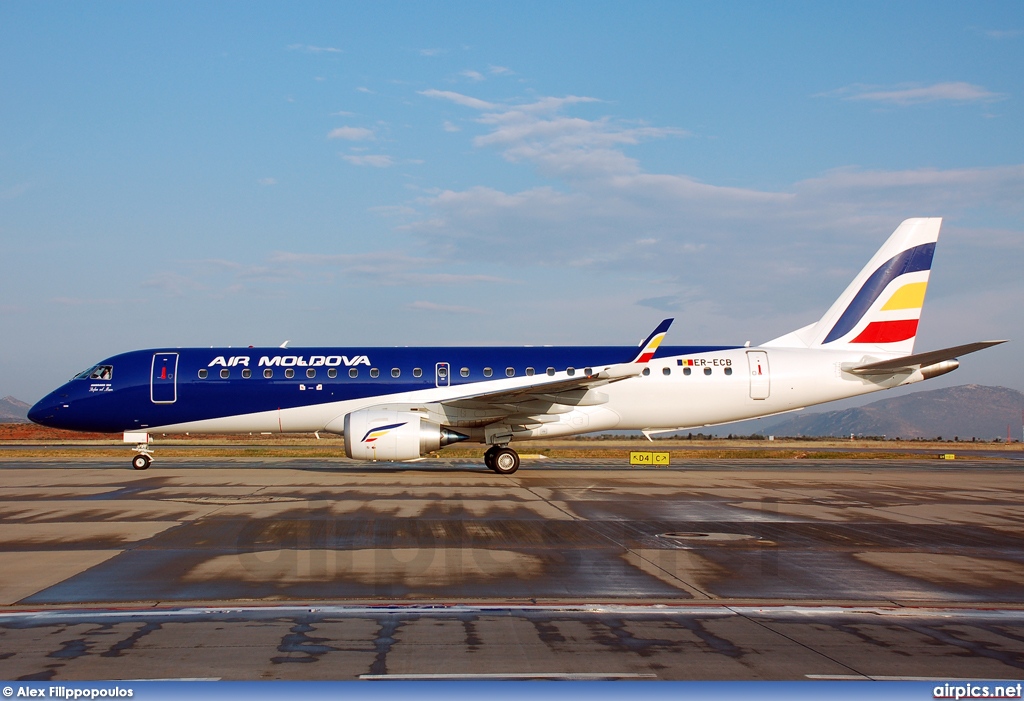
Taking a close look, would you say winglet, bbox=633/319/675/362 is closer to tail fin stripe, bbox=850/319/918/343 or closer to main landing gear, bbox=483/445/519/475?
main landing gear, bbox=483/445/519/475

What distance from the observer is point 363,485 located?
20.1m

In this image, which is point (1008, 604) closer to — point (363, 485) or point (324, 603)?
point (324, 603)

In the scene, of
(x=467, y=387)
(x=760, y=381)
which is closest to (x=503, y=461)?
(x=467, y=387)

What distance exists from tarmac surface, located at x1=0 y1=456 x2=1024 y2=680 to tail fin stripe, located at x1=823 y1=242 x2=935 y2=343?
8.50 meters

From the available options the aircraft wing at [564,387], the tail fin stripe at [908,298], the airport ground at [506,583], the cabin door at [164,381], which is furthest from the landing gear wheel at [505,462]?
the tail fin stripe at [908,298]

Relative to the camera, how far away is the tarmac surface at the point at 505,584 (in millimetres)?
6172

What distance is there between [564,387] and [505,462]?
284 centimetres

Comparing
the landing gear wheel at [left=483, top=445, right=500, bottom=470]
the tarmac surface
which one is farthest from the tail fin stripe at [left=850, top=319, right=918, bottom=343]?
the landing gear wheel at [left=483, top=445, right=500, bottom=470]

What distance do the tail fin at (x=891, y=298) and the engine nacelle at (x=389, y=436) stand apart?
12.9 metres

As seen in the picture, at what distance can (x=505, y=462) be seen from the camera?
23859 mm

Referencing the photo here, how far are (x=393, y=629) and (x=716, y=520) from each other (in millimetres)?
8622

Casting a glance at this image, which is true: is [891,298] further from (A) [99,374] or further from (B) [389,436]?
(A) [99,374]

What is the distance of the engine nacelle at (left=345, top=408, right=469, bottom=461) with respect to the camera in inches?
853

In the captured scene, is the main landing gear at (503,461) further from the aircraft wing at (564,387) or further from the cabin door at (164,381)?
the cabin door at (164,381)
